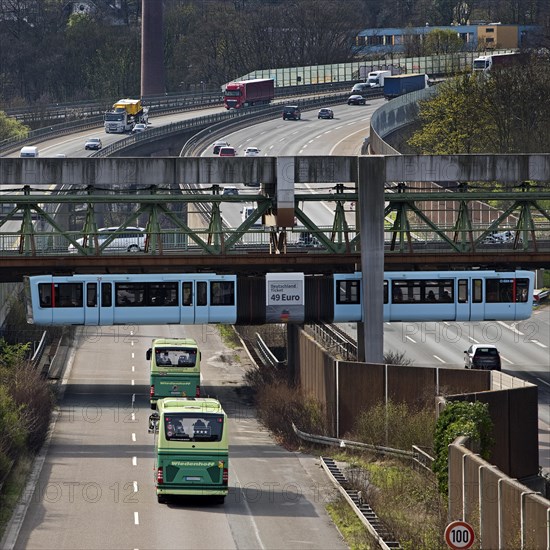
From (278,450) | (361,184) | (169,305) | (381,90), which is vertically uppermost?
(381,90)

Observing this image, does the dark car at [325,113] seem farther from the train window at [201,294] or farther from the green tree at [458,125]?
the train window at [201,294]

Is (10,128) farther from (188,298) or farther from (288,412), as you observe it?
(288,412)

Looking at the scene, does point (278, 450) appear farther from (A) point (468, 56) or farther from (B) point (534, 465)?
(A) point (468, 56)

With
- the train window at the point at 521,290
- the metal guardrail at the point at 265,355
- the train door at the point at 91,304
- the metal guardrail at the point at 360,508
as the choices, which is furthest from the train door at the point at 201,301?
the train window at the point at 521,290

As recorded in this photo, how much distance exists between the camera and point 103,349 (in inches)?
2916

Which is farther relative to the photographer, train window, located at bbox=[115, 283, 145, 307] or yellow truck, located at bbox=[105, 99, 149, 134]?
yellow truck, located at bbox=[105, 99, 149, 134]

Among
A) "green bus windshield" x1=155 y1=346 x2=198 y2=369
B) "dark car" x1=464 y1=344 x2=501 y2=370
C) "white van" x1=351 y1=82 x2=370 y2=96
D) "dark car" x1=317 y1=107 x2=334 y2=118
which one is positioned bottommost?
"dark car" x1=464 y1=344 x2=501 y2=370

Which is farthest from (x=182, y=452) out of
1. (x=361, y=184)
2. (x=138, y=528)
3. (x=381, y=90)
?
(x=381, y=90)

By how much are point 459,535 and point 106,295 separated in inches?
1086

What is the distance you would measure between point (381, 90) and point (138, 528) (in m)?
144

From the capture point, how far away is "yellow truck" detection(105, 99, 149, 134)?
150 meters

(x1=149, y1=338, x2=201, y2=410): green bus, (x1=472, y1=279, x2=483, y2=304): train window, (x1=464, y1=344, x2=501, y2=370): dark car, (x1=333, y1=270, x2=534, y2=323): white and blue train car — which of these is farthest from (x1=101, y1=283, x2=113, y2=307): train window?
(x1=464, y1=344, x2=501, y2=370): dark car

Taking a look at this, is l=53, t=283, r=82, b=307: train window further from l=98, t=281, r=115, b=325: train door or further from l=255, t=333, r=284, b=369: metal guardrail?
l=255, t=333, r=284, b=369: metal guardrail

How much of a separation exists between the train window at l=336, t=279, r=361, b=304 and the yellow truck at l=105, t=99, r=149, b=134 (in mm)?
97161
